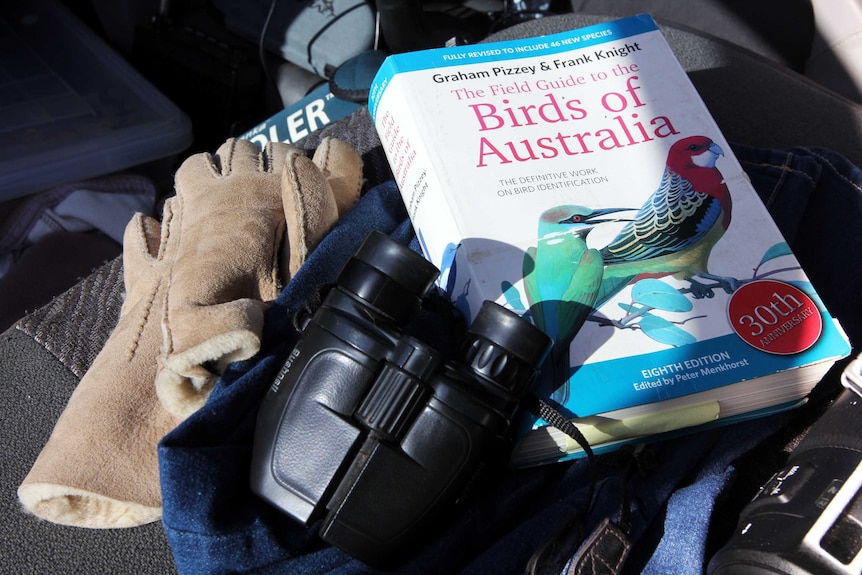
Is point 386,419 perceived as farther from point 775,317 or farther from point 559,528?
point 775,317

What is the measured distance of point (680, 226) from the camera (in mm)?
668

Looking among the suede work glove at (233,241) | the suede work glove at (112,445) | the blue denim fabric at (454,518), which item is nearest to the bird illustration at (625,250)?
the blue denim fabric at (454,518)

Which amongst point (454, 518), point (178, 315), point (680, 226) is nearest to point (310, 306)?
point (178, 315)

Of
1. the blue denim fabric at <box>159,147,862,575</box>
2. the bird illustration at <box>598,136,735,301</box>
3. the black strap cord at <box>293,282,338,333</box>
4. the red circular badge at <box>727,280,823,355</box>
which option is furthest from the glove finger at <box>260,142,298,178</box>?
the red circular badge at <box>727,280,823,355</box>

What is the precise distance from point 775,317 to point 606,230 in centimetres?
16

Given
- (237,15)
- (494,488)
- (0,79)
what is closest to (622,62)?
(494,488)

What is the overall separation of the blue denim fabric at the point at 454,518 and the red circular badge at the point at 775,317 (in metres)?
0.09

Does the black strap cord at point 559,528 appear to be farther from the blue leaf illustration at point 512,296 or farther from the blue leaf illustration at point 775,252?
the blue leaf illustration at point 775,252

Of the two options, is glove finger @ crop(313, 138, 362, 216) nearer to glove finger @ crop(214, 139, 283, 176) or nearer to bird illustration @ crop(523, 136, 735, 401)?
glove finger @ crop(214, 139, 283, 176)

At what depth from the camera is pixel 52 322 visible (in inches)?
31.8

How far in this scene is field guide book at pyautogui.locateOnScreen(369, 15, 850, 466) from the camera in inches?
23.7

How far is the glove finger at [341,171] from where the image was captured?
2.49 ft

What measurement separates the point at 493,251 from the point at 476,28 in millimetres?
865

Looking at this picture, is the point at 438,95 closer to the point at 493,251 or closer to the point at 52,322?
the point at 493,251
